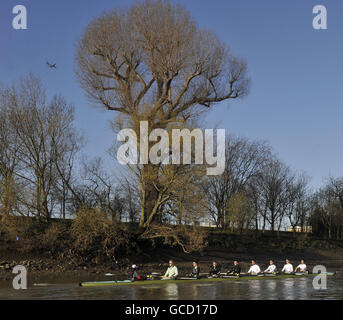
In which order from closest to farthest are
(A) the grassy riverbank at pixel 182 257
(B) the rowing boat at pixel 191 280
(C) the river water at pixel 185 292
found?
(C) the river water at pixel 185 292 < (B) the rowing boat at pixel 191 280 < (A) the grassy riverbank at pixel 182 257

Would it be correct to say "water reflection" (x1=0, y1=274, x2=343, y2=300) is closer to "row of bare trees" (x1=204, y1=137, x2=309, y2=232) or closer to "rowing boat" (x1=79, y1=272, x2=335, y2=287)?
"rowing boat" (x1=79, y1=272, x2=335, y2=287)

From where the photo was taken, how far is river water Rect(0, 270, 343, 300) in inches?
866

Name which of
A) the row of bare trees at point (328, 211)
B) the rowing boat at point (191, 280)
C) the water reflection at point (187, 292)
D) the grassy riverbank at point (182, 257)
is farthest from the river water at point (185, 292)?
the row of bare trees at point (328, 211)

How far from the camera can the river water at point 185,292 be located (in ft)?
72.2

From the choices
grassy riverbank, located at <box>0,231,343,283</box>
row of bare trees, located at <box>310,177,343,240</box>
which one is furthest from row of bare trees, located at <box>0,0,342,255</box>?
row of bare trees, located at <box>310,177,343,240</box>

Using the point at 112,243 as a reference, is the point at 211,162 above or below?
above

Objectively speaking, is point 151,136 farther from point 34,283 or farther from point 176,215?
point 34,283

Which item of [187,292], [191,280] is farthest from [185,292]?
[191,280]

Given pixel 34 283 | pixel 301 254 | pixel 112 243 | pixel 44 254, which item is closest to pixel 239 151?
pixel 301 254

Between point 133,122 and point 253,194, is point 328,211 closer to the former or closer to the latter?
point 253,194

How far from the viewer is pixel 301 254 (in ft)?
170

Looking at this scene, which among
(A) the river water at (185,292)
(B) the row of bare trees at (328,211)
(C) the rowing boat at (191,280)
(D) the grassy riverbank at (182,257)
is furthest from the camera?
(B) the row of bare trees at (328,211)

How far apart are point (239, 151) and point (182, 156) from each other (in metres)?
27.6

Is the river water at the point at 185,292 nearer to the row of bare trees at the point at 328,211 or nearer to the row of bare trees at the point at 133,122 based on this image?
the row of bare trees at the point at 133,122
